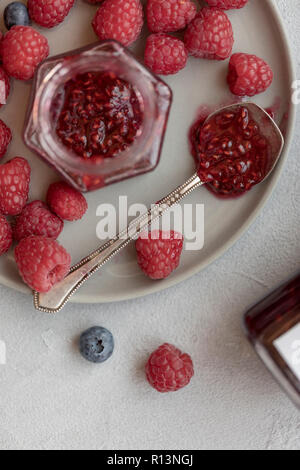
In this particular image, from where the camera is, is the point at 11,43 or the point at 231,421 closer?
the point at 11,43

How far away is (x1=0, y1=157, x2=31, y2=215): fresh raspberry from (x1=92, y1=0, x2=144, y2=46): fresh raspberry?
0.90 feet

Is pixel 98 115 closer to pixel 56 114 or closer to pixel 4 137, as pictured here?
pixel 56 114

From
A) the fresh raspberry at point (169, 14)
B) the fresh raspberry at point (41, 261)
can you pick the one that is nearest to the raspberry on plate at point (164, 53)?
the fresh raspberry at point (169, 14)

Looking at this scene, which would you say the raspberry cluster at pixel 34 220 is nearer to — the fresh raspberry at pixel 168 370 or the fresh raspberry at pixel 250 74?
the fresh raspberry at pixel 168 370

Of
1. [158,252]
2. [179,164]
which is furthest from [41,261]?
[179,164]

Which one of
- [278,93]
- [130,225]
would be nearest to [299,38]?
[278,93]

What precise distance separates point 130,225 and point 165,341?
25 cm

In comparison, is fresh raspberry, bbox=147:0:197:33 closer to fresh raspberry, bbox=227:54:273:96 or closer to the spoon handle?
fresh raspberry, bbox=227:54:273:96

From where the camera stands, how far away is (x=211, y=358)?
104 centimetres

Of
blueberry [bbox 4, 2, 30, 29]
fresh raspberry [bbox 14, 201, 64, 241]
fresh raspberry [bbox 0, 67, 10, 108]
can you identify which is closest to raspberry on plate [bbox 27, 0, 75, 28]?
blueberry [bbox 4, 2, 30, 29]

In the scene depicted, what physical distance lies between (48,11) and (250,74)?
372 mm

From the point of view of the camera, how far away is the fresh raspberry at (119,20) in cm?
88

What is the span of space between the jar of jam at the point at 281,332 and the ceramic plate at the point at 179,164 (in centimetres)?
13
